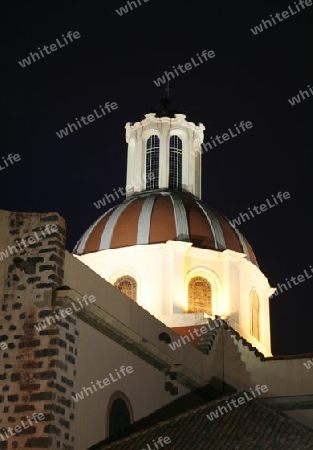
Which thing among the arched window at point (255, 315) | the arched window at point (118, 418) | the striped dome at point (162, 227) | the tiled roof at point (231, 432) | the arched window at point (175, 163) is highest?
the arched window at point (175, 163)

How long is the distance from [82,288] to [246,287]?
12.2 m

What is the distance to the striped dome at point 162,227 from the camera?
28906 millimetres

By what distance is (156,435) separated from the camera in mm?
18094

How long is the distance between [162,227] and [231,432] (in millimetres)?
12065

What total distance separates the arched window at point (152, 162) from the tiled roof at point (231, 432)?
14219mm

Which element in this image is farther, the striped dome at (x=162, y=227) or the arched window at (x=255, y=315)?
the arched window at (x=255, y=315)

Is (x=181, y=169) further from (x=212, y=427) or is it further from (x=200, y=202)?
(x=212, y=427)

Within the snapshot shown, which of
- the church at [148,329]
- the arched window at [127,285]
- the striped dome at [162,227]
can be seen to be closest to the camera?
the church at [148,329]

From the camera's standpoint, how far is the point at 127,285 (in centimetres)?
2853

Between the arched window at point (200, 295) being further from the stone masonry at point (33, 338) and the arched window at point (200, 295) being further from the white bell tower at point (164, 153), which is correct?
the stone masonry at point (33, 338)

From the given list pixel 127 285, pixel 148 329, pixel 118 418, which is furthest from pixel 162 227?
pixel 118 418

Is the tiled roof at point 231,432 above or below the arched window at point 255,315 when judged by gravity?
below

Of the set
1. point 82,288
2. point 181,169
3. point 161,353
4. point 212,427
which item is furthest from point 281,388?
point 181,169

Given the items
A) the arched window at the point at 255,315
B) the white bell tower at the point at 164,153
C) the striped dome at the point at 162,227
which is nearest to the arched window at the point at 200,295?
the striped dome at the point at 162,227
